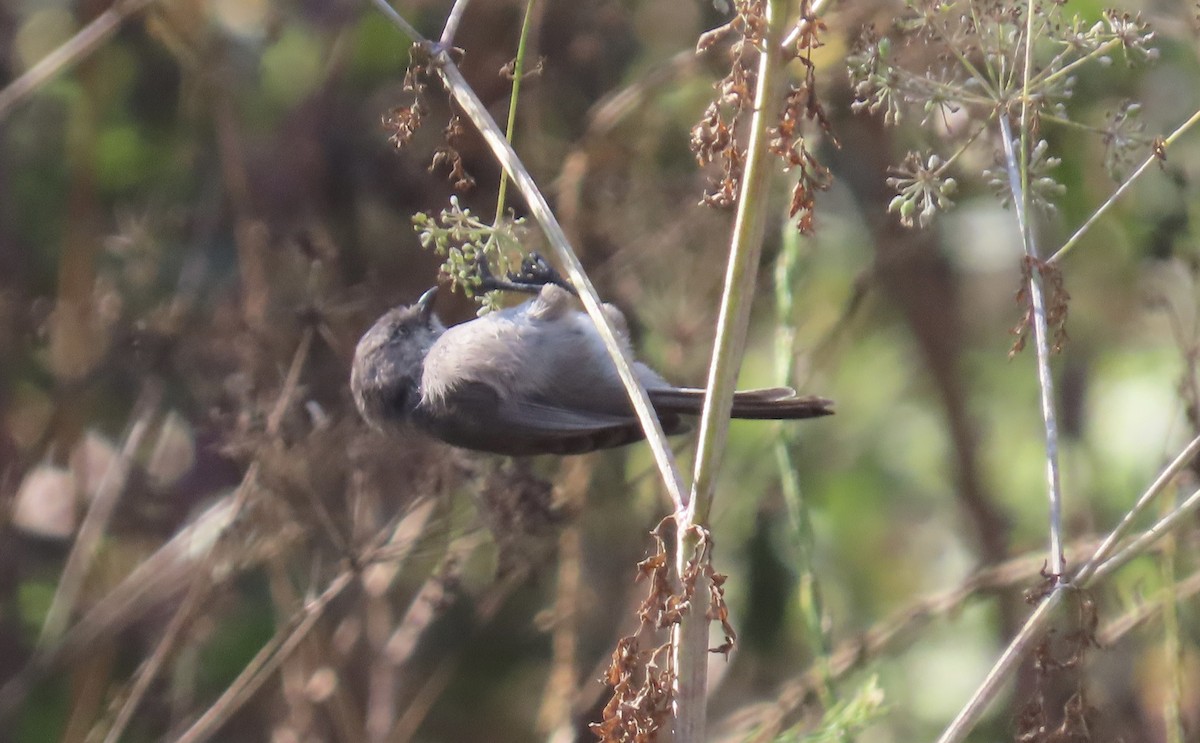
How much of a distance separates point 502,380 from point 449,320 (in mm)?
978

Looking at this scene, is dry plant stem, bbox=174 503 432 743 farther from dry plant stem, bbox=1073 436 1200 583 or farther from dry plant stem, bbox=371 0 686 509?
dry plant stem, bbox=1073 436 1200 583

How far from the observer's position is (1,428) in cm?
422

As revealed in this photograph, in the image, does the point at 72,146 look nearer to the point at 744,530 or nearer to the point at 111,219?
the point at 111,219

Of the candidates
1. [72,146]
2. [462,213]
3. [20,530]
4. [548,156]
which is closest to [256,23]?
[72,146]

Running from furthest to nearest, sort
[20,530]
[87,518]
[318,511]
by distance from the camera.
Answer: [20,530], [87,518], [318,511]

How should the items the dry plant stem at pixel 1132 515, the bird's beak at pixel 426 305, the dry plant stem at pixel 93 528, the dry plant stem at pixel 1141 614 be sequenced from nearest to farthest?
the dry plant stem at pixel 1132 515, the dry plant stem at pixel 1141 614, the bird's beak at pixel 426 305, the dry plant stem at pixel 93 528

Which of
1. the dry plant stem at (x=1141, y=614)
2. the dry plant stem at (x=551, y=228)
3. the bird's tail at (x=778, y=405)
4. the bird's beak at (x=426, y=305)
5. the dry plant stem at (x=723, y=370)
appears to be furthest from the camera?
the bird's beak at (x=426, y=305)

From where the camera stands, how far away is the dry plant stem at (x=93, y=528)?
4.02 metres

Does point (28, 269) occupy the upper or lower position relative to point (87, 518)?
upper

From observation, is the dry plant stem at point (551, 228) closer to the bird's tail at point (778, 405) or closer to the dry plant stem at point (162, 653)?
the bird's tail at point (778, 405)

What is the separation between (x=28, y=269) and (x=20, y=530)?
33.5 inches

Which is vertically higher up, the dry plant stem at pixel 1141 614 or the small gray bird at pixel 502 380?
the small gray bird at pixel 502 380

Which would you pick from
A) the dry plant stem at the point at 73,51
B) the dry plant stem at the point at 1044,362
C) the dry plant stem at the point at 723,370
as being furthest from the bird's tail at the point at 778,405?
the dry plant stem at the point at 73,51

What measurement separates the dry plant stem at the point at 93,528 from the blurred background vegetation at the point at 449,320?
22 mm
